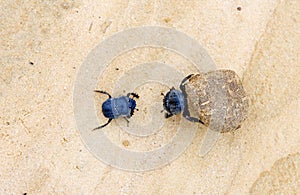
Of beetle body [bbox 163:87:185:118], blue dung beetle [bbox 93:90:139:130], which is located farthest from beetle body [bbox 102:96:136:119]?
beetle body [bbox 163:87:185:118]

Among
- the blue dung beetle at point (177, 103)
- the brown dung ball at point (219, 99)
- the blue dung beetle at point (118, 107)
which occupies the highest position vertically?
the brown dung ball at point (219, 99)

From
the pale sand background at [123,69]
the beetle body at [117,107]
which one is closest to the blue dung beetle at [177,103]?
the pale sand background at [123,69]

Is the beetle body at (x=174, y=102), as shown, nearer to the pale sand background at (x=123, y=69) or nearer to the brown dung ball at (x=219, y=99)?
the brown dung ball at (x=219, y=99)

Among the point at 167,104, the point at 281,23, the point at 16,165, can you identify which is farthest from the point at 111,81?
the point at 281,23

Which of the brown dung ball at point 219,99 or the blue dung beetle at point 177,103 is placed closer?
the brown dung ball at point 219,99

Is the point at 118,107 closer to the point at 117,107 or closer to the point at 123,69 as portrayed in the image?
the point at 117,107

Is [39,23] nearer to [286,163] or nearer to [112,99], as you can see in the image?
[112,99]

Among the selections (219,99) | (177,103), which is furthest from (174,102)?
(219,99)
